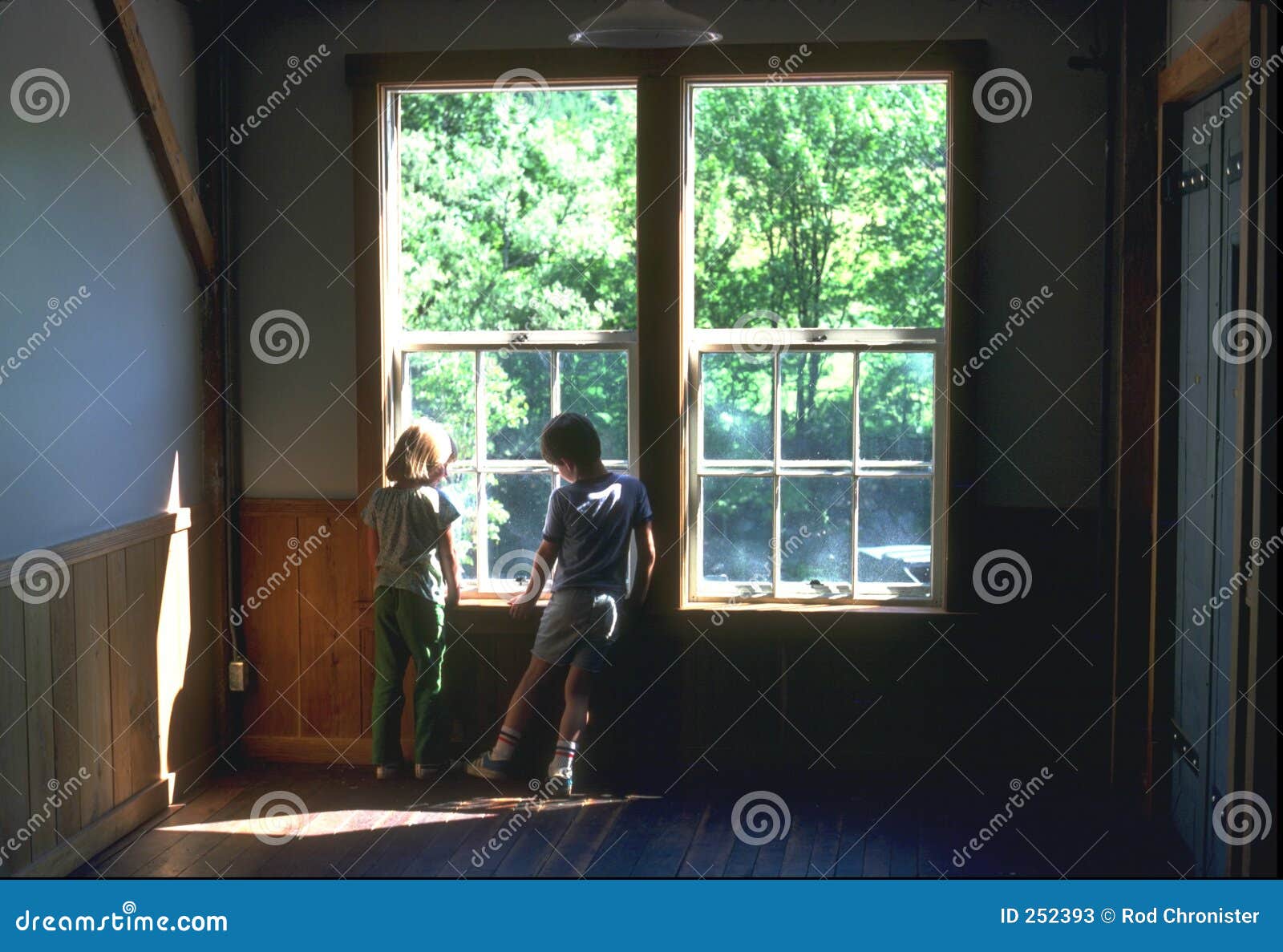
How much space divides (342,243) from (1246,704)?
3.69 meters

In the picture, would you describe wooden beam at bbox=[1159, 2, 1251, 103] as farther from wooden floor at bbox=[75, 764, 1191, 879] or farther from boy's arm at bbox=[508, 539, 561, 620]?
boy's arm at bbox=[508, 539, 561, 620]

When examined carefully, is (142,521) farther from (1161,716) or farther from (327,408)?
(1161,716)

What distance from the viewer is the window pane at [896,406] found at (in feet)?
17.5

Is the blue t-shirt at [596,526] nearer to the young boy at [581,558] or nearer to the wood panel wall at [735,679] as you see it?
the young boy at [581,558]

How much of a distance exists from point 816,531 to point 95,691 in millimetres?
2656

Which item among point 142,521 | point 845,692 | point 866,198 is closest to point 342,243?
point 142,521

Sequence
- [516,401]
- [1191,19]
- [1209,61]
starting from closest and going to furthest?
[1209,61] < [1191,19] < [516,401]

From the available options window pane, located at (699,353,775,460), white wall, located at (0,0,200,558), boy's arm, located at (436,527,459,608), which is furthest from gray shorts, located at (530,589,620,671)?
white wall, located at (0,0,200,558)

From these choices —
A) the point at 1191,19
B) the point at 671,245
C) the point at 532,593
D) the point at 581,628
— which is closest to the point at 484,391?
the point at 532,593

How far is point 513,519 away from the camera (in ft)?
18.3

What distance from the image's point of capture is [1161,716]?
4879mm

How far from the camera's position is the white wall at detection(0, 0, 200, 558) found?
4230 mm

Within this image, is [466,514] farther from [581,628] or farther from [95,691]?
[95,691]

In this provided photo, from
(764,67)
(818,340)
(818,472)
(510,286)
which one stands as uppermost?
(764,67)
